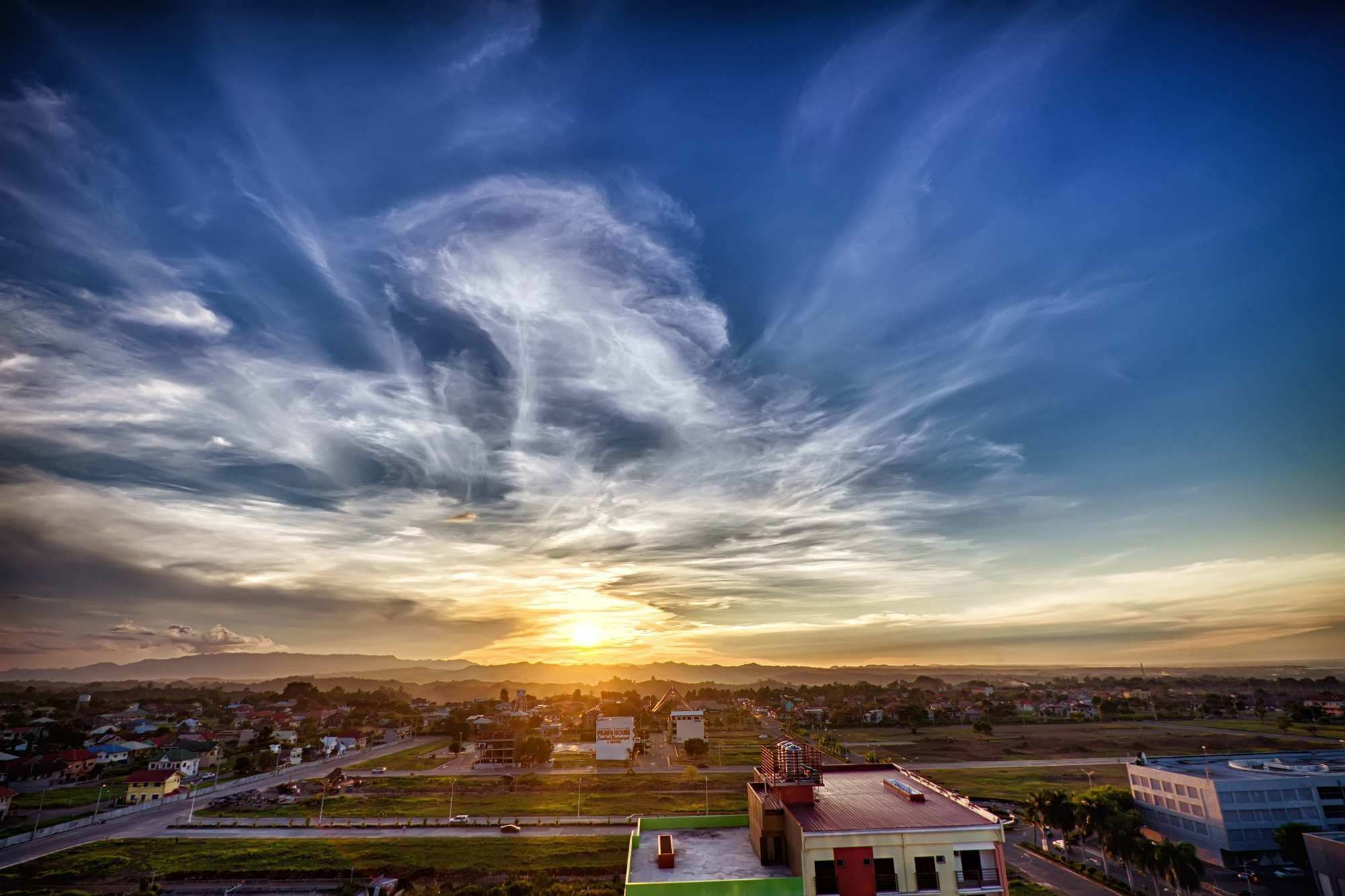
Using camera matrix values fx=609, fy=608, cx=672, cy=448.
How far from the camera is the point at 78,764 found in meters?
88.6

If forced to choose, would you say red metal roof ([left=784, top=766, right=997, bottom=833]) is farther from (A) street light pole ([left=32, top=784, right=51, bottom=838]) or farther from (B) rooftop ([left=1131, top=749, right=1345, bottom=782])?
(A) street light pole ([left=32, top=784, right=51, bottom=838])

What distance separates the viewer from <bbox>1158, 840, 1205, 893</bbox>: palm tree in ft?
120

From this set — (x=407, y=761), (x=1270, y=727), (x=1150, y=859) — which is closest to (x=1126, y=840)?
(x=1150, y=859)

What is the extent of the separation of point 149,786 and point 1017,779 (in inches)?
4255

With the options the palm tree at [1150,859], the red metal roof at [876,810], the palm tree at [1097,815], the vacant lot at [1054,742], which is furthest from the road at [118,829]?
the vacant lot at [1054,742]

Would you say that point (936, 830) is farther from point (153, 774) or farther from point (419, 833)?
point (153, 774)

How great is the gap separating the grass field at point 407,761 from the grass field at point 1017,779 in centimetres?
7619

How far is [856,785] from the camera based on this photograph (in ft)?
98.3

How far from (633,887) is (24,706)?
226 metres

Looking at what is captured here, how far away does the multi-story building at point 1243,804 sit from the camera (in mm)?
46375

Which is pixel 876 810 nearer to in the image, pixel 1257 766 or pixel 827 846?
pixel 827 846

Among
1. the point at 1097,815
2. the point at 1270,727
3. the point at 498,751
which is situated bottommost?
the point at 498,751

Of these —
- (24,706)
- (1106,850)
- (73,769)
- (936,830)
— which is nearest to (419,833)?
(936,830)

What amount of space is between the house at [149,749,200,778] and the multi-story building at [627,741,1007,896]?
91.7 metres
